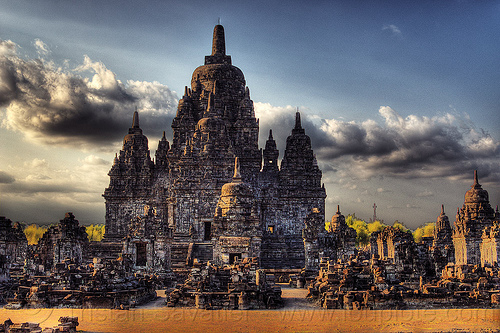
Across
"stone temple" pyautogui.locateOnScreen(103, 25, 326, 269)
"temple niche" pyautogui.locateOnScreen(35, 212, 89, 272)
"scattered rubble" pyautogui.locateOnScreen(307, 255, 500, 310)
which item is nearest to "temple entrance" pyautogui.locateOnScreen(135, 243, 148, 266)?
"stone temple" pyautogui.locateOnScreen(103, 25, 326, 269)

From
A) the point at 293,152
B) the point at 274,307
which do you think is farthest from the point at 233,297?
the point at 293,152

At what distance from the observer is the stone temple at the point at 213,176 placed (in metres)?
37.0

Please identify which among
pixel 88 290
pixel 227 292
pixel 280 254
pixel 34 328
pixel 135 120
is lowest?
pixel 34 328

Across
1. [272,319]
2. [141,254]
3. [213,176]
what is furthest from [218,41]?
[272,319]

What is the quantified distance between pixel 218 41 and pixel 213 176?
14142 mm

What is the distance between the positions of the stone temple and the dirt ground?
510 inches

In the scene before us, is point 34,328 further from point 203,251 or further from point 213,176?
point 213,176

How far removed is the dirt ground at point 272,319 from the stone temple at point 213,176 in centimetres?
1295

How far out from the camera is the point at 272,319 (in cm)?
1814

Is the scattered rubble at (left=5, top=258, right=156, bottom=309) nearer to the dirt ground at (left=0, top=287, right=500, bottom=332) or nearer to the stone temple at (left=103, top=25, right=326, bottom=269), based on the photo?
the dirt ground at (left=0, top=287, right=500, bottom=332)

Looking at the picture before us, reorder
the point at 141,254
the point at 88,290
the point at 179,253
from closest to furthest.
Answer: the point at 88,290 → the point at 141,254 → the point at 179,253

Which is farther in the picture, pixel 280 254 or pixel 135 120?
pixel 135 120

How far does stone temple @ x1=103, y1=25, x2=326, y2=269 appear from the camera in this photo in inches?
1455

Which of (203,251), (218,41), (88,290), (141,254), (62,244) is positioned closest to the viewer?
(88,290)
